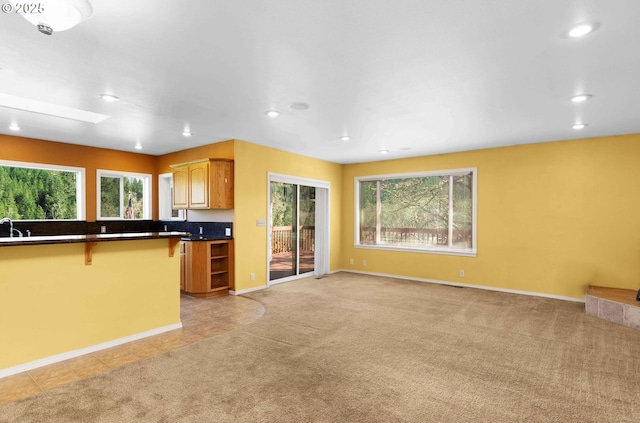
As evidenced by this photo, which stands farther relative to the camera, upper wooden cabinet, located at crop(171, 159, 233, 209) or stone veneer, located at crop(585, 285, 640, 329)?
upper wooden cabinet, located at crop(171, 159, 233, 209)

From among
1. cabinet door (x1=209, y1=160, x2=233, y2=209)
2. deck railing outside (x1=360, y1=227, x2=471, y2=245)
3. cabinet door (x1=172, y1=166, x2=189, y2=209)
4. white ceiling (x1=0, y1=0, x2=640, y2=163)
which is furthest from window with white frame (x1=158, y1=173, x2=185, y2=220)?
deck railing outside (x1=360, y1=227, x2=471, y2=245)

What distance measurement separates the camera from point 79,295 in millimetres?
3279

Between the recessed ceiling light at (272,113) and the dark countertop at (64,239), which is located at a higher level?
the recessed ceiling light at (272,113)

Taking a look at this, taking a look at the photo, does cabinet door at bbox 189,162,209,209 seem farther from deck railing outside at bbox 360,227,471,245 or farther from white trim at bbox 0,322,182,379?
deck railing outside at bbox 360,227,471,245

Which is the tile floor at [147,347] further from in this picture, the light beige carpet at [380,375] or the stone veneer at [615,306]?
the stone veneer at [615,306]

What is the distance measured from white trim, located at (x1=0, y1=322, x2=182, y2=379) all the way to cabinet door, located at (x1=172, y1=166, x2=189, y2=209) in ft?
8.57

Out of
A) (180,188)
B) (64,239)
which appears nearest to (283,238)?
(180,188)

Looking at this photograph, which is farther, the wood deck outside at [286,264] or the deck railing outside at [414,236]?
the wood deck outside at [286,264]

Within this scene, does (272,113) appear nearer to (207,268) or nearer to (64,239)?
(64,239)

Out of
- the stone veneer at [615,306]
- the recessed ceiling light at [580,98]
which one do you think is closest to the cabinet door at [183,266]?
the recessed ceiling light at [580,98]

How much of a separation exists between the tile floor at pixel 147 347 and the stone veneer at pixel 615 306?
4.44 meters

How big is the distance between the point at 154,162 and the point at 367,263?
5092mm

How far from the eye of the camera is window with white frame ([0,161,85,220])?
553cm

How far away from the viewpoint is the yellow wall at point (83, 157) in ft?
18.0
